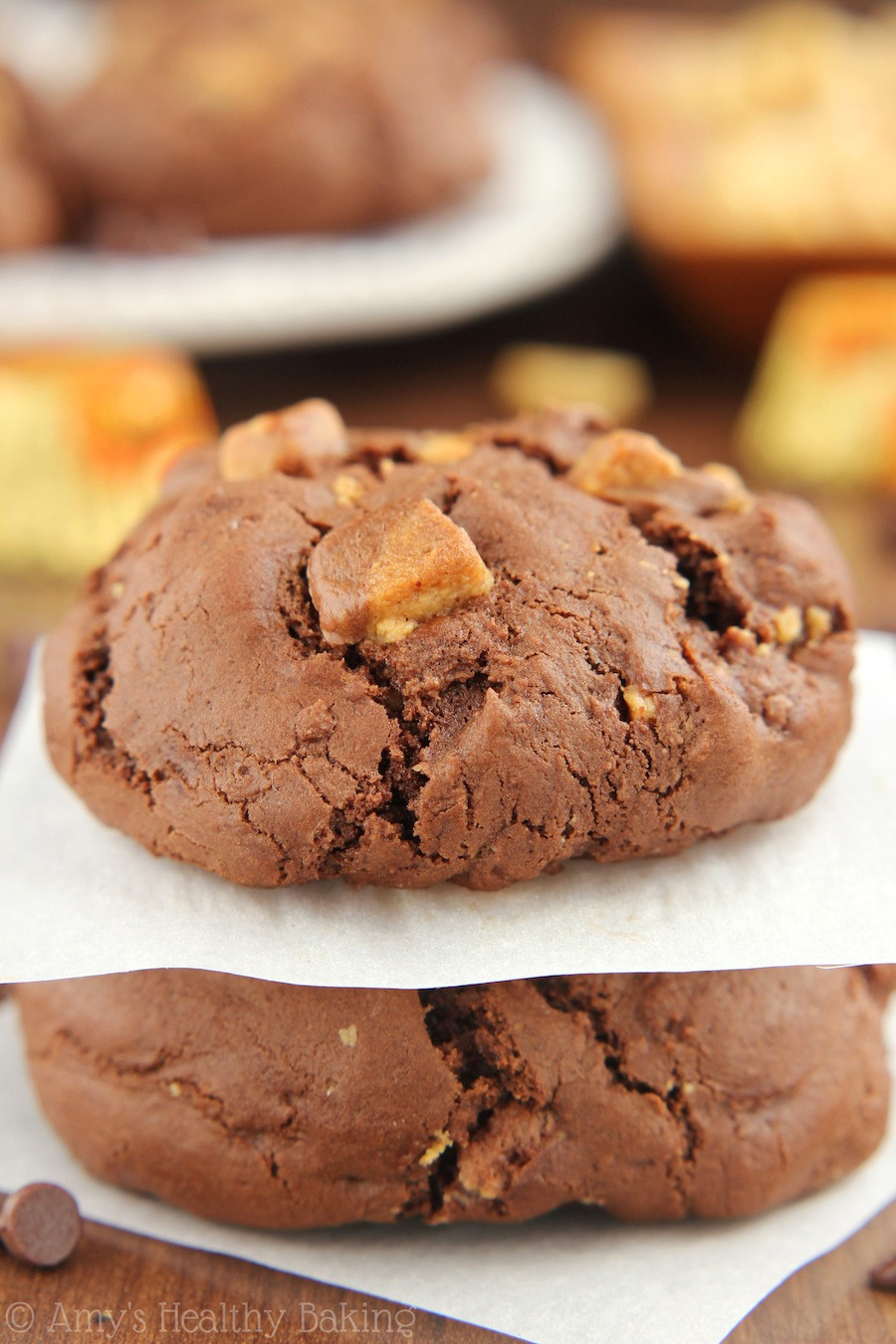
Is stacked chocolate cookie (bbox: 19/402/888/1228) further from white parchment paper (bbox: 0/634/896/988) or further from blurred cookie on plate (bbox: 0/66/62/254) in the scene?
blurred cookie on plate (bbox: 0/66/62/254)

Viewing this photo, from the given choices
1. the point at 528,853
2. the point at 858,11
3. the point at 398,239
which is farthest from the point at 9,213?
the point at 858,11

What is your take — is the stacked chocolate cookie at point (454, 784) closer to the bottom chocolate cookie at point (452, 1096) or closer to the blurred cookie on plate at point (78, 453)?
the bottom chocolate cookie at point (452, 1096)

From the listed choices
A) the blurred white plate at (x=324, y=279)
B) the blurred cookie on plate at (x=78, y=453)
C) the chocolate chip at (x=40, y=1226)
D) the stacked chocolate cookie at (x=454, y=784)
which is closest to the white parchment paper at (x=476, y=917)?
the stacked chocolate cookie at (x=454, y=784)

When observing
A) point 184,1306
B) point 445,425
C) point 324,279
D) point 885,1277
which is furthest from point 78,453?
point 885,1277

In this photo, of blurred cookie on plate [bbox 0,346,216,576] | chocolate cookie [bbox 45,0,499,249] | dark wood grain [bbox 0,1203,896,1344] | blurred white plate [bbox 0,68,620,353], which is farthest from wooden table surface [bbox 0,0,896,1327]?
chocolate cookie [bbox 45,0,499,249]

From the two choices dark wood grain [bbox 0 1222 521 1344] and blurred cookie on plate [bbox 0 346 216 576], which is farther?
blurred cookie on plate [bbox 0 346 216 576]

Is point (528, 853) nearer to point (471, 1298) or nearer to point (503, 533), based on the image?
point (503, 533)
